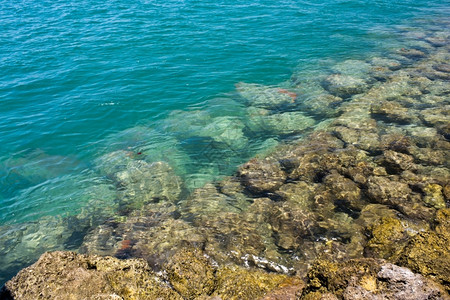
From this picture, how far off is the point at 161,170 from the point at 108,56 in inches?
496

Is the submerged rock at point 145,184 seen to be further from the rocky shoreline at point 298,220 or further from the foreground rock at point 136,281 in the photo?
the foreground rock at point 136,281

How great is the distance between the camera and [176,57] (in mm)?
20875

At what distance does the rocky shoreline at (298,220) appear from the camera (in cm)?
535

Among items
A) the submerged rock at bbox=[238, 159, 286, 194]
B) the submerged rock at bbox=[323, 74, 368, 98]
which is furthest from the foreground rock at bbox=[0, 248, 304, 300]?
the submerged rock at bbox=[323, 74, 368, 98]

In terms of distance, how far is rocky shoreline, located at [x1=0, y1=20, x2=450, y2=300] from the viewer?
17.5 ft

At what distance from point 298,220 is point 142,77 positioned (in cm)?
1360

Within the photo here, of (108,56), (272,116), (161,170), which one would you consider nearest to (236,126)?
(272,116)

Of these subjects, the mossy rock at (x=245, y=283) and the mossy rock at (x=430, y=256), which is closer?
the mossy rock at (x=430, y=256)

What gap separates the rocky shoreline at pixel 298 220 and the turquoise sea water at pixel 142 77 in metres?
0.88

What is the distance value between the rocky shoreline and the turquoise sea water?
882 millimetres

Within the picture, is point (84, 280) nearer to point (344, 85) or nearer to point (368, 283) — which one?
point (368, 283)

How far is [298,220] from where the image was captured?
8.35 m

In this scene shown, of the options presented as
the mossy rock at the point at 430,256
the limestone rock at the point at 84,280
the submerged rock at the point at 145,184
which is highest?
the mossy rock at the point at 430,256

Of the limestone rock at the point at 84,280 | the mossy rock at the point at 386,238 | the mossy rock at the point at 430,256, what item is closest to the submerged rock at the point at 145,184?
the limestone rock at the point at 84,280
